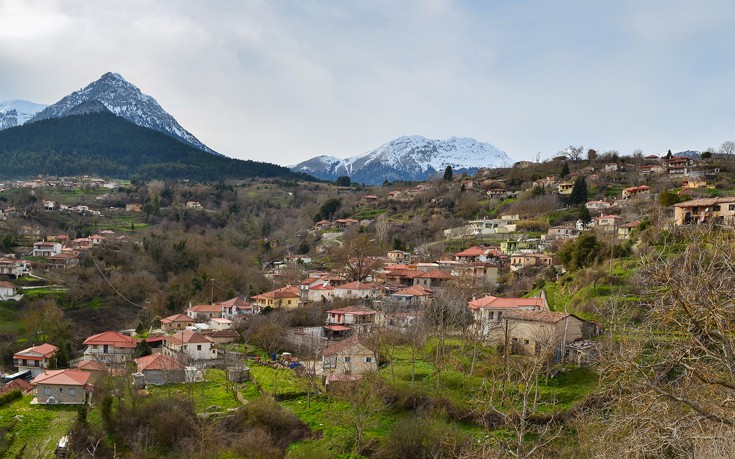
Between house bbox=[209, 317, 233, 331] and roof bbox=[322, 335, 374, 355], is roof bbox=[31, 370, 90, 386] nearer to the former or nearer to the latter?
roof bbox=[322, 335, 374, 355]

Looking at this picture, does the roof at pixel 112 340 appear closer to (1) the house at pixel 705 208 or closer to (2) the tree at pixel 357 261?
(2) the tree at pixel 357 261

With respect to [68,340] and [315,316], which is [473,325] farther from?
[68,340]

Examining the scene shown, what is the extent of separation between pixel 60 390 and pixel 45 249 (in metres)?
35.7

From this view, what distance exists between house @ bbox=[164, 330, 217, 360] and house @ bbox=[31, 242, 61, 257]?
30457mm

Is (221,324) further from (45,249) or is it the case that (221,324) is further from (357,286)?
(45,249)

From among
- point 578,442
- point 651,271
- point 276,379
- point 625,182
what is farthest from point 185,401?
point 625,182

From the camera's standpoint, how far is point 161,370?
2539 cm

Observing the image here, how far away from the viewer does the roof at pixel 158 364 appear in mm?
25344

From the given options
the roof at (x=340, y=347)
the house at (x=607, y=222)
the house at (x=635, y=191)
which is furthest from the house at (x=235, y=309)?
the house at (x=635, y=191)

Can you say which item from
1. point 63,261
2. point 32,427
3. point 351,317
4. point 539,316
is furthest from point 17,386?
point 63,261

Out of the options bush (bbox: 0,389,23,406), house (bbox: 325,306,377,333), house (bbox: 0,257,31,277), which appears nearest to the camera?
bush (bbox: 0,389,23,406)

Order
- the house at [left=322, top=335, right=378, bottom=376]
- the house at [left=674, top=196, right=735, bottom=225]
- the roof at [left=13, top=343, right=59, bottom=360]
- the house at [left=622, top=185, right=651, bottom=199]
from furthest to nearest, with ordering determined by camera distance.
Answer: the house at [left=622, top=185, right=651, bottom=199], the house at [left=674, top=196, right=735, bottom=225], the roof at [left=13, top=343, right=59, bottom=360], the house at [left=322, top=335, right=378, bottom=376]

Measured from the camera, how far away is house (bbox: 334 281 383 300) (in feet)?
130

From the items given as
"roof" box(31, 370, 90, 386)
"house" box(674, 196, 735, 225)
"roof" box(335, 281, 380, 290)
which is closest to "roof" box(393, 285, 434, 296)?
"roof" box(335, 281, 380, 290)
